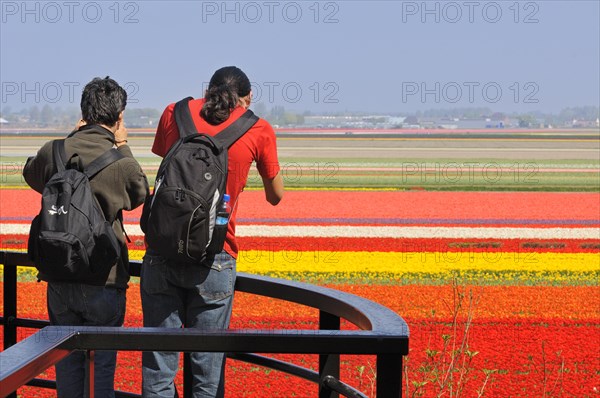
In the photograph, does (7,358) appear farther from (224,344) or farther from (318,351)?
(318,351)

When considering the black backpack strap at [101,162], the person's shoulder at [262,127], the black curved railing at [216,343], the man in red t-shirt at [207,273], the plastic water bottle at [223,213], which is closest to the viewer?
the black curved railing at [216,343]

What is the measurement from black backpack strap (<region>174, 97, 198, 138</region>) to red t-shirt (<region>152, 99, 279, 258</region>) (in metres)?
0.02

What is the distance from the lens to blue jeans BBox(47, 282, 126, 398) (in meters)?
4.00

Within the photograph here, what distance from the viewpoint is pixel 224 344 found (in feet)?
7.17

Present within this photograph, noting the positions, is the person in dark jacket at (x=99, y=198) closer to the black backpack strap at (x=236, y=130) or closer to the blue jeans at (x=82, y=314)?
the blue jeans at (x=82, y=314)

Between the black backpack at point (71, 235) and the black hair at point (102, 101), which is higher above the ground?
the black hair at point (102, 101)

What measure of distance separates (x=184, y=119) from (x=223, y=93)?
0.19 m

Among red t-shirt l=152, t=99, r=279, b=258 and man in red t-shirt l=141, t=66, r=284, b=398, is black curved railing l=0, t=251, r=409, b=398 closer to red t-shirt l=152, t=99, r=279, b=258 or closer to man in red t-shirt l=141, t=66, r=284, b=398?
man in red t-shirt l=141, t=66, r=284, b=398

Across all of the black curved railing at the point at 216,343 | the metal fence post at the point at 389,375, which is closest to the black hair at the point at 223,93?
the black curved railing at the point at 216,343

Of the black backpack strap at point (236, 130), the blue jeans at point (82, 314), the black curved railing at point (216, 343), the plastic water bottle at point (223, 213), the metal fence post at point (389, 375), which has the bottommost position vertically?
the blue jeans at point (82, 314)

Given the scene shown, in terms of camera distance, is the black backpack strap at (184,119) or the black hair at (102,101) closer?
the black backpack strap at (184,119)

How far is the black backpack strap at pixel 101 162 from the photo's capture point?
4242mm

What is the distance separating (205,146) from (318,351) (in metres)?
1.89

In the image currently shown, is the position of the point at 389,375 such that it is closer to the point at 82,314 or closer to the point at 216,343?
the point at 216,343
